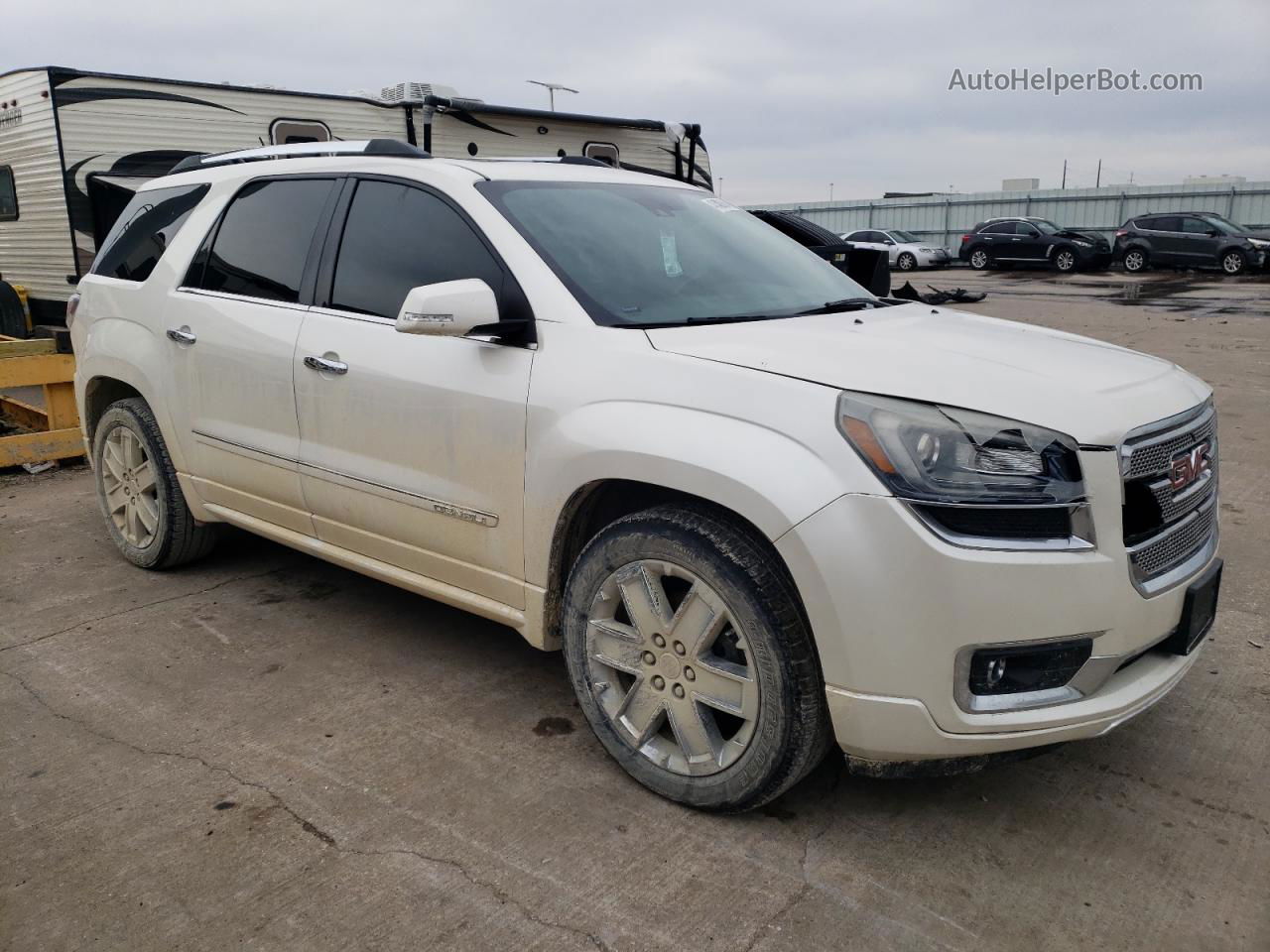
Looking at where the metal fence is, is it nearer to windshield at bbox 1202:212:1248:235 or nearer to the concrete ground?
windshield at bbox 1202:212:1248:235

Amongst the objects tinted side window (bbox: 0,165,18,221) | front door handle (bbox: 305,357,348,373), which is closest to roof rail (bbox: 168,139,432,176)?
front door handle (bbox: 305,357,348,373)

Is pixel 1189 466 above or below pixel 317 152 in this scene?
below

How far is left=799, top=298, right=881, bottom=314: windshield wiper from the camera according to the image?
11.1 feet

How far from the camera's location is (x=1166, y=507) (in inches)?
101

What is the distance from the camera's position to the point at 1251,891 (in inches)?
95.7

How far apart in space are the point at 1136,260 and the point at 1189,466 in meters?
27.3

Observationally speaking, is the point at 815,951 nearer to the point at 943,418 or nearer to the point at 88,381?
the point at 943,418

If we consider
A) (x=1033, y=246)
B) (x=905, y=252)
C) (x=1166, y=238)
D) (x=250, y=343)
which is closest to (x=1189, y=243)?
(x=1166, y=238)

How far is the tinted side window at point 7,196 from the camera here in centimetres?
1054

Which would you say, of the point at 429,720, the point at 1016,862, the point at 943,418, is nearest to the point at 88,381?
the point at 429,720

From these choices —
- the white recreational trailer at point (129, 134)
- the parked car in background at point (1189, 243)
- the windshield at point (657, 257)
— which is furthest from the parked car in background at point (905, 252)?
the windshield at point (657, 257)

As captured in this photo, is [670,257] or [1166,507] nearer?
[1166,507]

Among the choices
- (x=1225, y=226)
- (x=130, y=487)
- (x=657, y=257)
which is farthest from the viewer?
(x=1225, y=226)

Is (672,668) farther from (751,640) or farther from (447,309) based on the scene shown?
(447,309)
